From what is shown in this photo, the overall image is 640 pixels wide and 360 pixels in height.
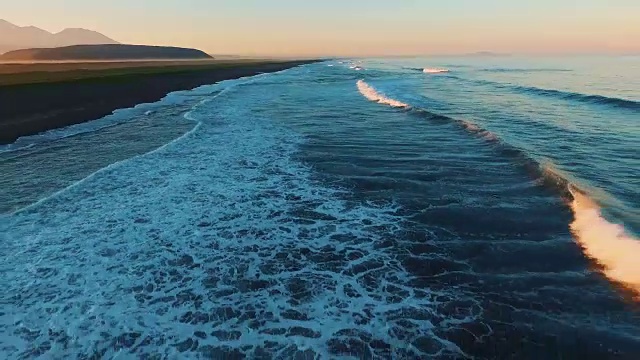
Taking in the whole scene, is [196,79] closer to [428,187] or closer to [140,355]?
[428,187]

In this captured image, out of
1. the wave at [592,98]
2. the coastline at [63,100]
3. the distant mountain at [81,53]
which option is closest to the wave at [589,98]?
the wave at [592,98]

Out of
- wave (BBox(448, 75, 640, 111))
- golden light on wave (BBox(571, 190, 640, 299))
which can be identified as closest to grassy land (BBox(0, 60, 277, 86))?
golden light on wave (BBox(571, 190, 640, 299))

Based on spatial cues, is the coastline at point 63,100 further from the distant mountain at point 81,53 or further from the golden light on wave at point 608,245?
the distant mountain at point 81,53

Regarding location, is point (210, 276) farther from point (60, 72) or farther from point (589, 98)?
point (60, 72)

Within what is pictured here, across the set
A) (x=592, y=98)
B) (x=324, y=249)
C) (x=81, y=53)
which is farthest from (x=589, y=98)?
(x=81, y=53)

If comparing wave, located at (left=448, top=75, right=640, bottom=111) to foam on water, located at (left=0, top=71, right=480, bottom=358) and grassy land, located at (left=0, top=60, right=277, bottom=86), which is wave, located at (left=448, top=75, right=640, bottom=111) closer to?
foam on water, located at (left=0, top=71, right=480, bottom=358)

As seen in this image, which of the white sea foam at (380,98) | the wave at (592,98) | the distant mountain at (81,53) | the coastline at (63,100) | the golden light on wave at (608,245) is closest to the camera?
the golden light on wave at (608,245)
